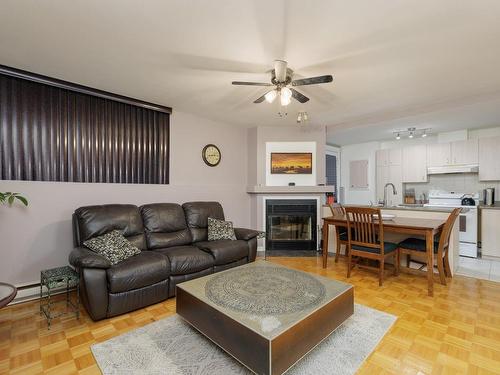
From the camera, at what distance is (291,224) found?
4.80 meters

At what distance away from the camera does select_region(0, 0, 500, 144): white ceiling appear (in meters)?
1.71

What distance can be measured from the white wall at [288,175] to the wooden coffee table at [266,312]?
252 centimetres

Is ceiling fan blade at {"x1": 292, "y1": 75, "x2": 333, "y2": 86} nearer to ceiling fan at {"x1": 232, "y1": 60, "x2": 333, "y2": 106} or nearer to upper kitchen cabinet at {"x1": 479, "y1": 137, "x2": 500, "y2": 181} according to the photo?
ceiling fan at {"x1": 232, "y1": 60, "x2": 333, "y2": 106}

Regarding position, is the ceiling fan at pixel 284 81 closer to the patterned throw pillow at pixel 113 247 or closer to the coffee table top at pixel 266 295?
the coffee table top at pixel 266 295

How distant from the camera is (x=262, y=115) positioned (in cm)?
408

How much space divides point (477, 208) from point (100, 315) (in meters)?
5.73

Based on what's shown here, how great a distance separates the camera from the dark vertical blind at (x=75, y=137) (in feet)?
8.60

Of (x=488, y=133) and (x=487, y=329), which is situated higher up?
(x=488, y=133)

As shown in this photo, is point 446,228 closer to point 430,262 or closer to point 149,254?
point 430,262

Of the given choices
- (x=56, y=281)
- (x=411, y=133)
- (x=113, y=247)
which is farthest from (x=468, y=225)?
(x=56, y=281)

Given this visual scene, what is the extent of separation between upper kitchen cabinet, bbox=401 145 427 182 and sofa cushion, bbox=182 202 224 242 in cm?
434

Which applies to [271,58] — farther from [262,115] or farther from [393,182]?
[393,182]

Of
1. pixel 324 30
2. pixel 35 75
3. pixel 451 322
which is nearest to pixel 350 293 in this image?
pixel 451 322

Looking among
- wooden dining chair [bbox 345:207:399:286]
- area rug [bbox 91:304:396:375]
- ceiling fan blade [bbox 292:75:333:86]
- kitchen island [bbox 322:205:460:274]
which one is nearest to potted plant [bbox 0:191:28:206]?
area rug [bbox 91:304:396:375]
